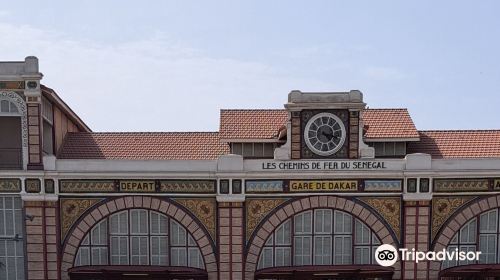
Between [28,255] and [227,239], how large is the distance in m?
8.85

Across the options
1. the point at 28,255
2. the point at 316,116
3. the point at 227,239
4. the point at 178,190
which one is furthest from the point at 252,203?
the point at 28,255

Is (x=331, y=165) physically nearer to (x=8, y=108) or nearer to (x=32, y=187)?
(x=32, y=187)

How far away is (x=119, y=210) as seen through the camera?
19703mm

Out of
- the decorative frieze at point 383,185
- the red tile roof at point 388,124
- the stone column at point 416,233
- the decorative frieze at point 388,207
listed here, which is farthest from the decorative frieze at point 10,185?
the stone column at point 416,233

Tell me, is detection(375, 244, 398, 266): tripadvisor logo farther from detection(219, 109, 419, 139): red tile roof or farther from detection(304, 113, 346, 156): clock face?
detection(219, 109, 419, 139): red tile roof

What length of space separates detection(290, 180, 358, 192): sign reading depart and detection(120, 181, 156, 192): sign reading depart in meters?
6.31

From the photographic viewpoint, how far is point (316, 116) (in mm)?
19734

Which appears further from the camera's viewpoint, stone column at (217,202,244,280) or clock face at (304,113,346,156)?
clock face at (304,113,346,156)

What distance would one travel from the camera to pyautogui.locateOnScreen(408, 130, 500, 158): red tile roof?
21359mm

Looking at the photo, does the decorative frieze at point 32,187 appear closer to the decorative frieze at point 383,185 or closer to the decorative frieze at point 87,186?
the decorative frieze at point 87,186

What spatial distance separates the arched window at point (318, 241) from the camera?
20.1 metres

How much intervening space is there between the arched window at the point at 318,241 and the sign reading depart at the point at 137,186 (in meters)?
5.87

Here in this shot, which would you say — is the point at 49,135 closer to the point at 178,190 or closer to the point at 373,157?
the point at 178,190

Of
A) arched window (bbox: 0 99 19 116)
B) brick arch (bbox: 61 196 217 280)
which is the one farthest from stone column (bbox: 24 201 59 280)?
arched window (bbox: 0 99 19 116)
